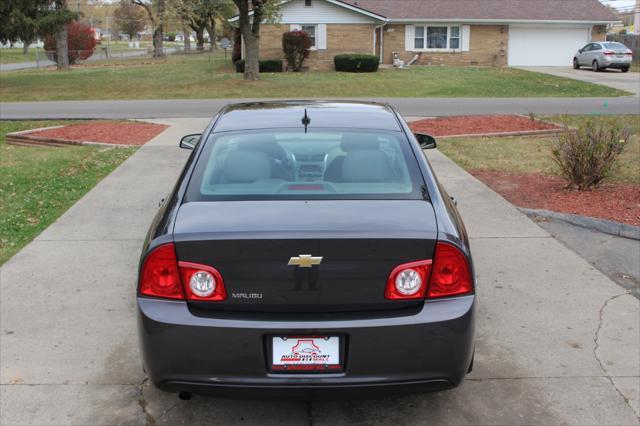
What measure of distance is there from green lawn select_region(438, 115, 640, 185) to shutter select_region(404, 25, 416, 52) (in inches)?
1037

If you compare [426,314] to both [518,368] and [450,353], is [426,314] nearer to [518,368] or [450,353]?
[450,353]

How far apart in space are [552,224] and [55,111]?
16.3 m

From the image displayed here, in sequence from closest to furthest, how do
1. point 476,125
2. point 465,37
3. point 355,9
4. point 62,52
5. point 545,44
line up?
point 476,125 < point 355,9 < point 62,52 < point 465,37 < point 545,44

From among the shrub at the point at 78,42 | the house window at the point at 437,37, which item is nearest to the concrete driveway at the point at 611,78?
the house window at the point at 437,37

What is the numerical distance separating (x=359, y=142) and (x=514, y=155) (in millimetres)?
7977

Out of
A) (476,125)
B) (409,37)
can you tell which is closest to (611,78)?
(409,37)

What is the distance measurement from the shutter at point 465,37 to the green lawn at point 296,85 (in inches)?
272

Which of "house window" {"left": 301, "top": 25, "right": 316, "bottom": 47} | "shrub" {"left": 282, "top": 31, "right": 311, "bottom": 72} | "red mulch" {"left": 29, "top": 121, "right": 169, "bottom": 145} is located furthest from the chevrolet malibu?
"house window" {"left": 301, "top": 25, "right": 316, "bottom": 47}

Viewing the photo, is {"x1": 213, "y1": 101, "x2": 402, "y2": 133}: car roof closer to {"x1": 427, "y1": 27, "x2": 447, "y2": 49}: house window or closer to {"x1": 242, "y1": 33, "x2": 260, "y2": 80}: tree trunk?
{"x1": 242, "y1": 33, "x2": 260, "y2": 80}: tree trunk

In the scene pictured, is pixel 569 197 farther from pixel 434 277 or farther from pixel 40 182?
pixel 40 182

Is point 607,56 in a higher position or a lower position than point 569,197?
higher

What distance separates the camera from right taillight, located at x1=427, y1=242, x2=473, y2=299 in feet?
10.7

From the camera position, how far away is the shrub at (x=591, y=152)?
26.8 ft

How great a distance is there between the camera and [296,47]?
3419cm
